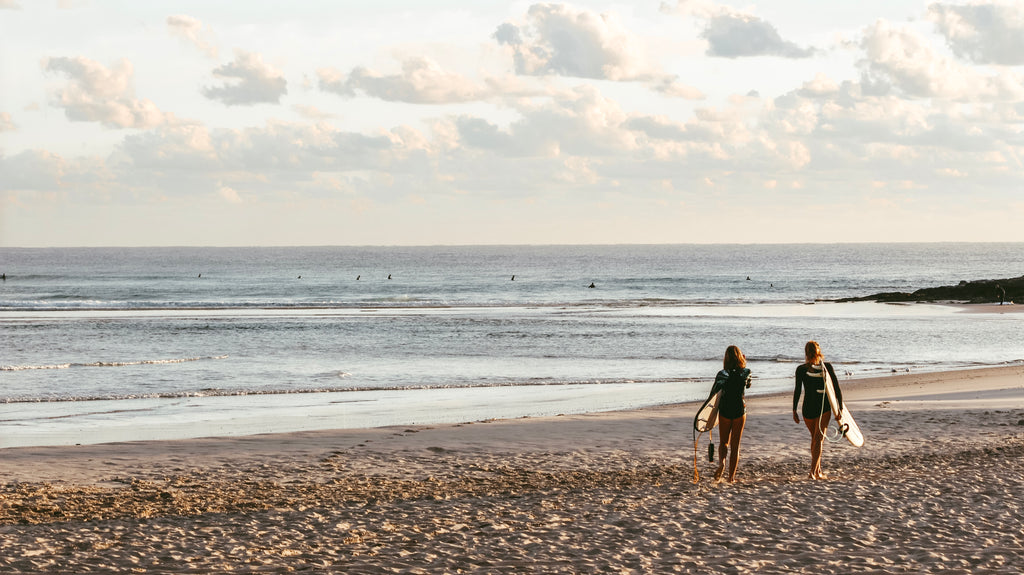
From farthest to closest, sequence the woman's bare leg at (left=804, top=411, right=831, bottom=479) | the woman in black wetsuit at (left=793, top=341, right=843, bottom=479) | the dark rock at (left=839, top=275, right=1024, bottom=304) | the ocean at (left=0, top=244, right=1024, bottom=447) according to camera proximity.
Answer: the dark rock at (left=839, top=275, right=1024, bottom=304) → the ocean at (left=0, top=244, right=1024, bottom=447) → the woman's bare leg at (left=804, top=411, right=831, bottom=479) → the woman in black wetsuit at (left=793, top=341, right=843, bottom=479)

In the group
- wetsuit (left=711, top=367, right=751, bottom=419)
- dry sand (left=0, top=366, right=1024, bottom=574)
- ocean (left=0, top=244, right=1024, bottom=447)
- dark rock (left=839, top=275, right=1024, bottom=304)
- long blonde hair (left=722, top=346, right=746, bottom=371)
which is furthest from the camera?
dark rock (left=839, top=275, right=1024, bottom=304)

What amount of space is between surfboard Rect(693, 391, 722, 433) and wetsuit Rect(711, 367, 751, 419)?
0.38ft

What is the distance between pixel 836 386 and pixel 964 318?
40.2 metres

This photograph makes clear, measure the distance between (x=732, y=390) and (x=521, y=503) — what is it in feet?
9.41

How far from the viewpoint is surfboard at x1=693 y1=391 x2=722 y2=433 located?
11195 millimetres

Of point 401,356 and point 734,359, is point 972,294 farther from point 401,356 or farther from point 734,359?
point 734,359

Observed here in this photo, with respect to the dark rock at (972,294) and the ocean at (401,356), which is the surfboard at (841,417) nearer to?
the ocean at (401,356)

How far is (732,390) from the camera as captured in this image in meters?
11.0

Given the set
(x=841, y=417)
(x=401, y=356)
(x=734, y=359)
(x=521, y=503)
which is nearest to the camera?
(x=521, y=503)

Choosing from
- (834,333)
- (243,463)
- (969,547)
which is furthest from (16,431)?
(834,333)

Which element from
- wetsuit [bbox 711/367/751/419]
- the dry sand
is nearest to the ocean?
the dry sand

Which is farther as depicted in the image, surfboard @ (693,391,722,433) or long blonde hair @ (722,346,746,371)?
surfboard @ (693,391,722,433)

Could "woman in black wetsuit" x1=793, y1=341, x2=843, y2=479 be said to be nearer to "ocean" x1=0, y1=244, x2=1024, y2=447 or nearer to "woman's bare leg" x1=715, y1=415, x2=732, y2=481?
"woman's bare leg" x1=715, y1=415, x2=732, y2=481

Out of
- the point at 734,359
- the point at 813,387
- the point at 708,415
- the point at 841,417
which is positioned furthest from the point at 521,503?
the point at 841,417
